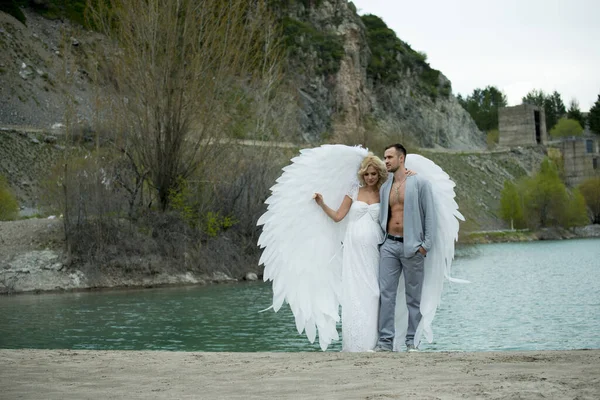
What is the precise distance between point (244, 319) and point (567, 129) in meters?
140

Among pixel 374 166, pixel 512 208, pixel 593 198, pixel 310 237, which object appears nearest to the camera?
pixel 374 166

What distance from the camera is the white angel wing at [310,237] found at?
8.90 metres

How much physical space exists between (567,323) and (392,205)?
785 cm

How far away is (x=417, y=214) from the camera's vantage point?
831 cm

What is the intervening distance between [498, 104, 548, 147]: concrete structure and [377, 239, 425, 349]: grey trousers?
118366mm

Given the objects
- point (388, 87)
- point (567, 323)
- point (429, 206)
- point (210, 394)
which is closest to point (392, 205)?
point (429, 206)

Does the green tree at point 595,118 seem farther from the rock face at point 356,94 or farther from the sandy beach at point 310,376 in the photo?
the sandy beach at point 310,376

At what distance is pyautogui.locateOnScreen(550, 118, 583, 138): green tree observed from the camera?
14575 cm

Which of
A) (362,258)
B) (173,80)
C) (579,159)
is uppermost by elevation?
(173,80)

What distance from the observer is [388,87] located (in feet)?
342

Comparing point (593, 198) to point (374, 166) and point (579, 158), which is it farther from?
point (374, 166)

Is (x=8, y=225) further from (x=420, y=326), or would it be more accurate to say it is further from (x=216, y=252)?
(x=420, y=326)

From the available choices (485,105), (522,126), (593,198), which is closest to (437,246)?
(593,198)

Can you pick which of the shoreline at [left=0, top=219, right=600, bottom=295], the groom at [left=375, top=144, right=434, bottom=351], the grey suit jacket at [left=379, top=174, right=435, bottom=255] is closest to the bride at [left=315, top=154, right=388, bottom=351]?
the groom at [left=375, top=144, right=434, bottom=351]
